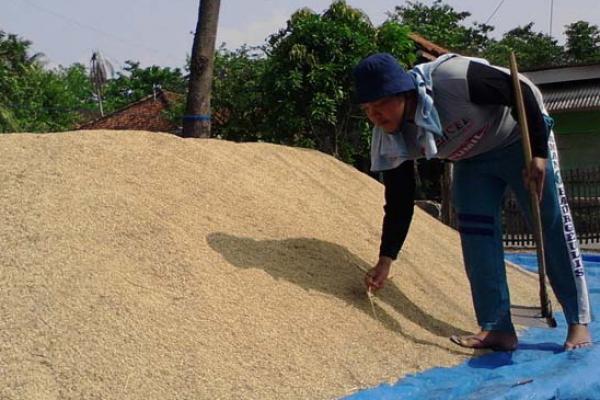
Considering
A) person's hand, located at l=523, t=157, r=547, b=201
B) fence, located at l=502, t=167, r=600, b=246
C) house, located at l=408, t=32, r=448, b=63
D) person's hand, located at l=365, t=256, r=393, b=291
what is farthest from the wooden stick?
house, located at l=408, t=32, r=448, b=63

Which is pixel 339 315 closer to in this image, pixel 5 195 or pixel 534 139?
pixel 534 139

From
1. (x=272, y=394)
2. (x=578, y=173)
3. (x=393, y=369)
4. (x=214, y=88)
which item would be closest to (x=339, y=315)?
(x=393, y=369)

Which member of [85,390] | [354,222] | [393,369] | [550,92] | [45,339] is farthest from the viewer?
[550,92]

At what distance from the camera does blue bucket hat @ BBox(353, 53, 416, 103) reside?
265 cm

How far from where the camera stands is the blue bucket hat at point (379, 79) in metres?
2.65

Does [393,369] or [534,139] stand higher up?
[534,139]

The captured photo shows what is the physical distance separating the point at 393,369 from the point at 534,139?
3.26 ft

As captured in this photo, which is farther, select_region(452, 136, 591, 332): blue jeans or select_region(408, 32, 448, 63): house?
select_region(408, 32, 448, 63): house

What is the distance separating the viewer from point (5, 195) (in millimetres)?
2871

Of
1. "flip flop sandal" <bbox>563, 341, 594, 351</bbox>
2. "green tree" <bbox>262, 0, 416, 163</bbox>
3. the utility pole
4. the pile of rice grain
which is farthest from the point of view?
"green tree" <bbox>262, 0, 416, 163</bbox>

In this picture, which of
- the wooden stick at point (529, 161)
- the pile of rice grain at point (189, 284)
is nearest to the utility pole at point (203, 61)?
the pile of rice grain at point (189, 284)

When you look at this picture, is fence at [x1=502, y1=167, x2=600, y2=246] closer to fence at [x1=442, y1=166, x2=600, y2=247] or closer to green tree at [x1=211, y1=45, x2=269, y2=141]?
fence at [x1=442, y1=166, x2=600, y2=247]

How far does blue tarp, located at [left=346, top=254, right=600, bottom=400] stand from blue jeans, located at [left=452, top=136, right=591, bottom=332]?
0.18 metres

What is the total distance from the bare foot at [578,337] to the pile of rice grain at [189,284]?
0.41 meters
